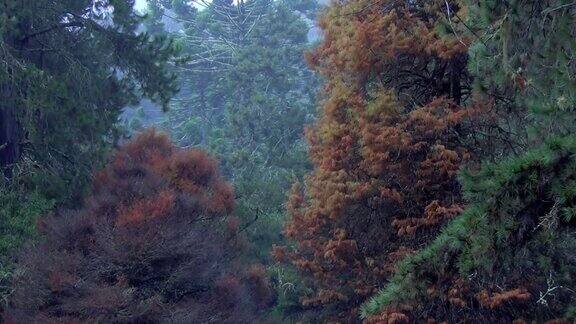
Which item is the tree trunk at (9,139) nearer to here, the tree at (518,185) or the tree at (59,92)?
the tree at (59,92)

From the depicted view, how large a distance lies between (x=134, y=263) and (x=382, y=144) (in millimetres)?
5098

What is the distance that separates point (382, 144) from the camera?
12.9 meters

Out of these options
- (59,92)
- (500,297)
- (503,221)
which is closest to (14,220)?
(59,92)

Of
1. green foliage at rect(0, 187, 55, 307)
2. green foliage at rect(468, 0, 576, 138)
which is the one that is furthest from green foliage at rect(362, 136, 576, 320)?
green foliage at rect(0, 187, 55, 307)

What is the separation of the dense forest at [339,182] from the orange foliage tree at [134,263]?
4cm

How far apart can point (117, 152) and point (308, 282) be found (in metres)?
6.27

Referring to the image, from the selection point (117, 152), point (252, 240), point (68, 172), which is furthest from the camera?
point (252, 240)

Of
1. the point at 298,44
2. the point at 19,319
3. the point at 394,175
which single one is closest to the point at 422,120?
the point at 394,175

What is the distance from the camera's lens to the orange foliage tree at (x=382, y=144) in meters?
12.9

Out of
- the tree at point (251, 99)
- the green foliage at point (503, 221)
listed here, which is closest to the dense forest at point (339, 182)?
the green foliage at point (503, 221)

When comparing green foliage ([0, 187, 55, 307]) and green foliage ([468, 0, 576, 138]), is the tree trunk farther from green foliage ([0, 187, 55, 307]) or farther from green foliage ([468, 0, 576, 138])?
green foliage ([468, 0, 576, 138])

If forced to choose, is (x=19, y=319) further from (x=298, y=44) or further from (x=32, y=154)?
(x=298, y=44)

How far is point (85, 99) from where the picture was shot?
57.8 feet

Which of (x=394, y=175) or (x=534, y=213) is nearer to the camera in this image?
(x=534, y=213)
